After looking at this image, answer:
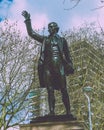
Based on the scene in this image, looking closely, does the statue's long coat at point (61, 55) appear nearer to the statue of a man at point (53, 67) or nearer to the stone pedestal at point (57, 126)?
the statue of a man at point (53, 67)

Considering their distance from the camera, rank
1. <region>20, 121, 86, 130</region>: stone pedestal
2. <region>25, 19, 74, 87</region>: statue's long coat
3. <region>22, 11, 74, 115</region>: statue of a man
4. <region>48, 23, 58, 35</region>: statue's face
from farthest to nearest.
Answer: <region>48, 23, 58, 35</region>: statue's face
<region>25, 19, 74, 87</region>: statue's long coat
<region>22, 11, 74, 115</region>: statue of a man
<region>20, 121, 86, 130</region>: stone pedestal

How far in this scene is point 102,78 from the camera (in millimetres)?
27625

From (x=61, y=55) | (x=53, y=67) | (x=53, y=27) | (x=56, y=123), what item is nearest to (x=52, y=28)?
(x=53, y=27)

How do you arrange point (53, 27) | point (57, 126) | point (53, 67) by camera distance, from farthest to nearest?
point (53, 27) → point (53, 67) → point (57, 126)

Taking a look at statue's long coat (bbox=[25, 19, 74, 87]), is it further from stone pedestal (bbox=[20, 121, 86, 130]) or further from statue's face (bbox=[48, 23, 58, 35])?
stone pedestal (bbox=[20, 121, 86, 130])

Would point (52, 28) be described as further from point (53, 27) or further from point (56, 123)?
point (56, 123)

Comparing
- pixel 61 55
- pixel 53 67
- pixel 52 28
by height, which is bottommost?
pixel 53 67

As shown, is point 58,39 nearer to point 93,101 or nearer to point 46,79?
point 46,79

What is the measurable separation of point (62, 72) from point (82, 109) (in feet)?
58.7

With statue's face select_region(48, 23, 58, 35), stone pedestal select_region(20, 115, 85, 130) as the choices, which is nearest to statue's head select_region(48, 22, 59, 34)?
statue's face select_region(48, 23, 58, 35)

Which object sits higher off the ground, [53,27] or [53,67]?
[53,27]

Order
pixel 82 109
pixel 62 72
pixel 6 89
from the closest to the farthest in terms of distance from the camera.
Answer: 1. pixel 62 72
2. pixel 6 89
3. pixel 82 109

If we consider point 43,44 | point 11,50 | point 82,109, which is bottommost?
point 82,109

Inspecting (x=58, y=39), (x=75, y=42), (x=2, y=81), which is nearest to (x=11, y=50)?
(x=2, y=81)
